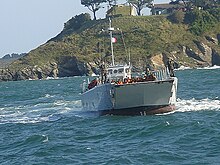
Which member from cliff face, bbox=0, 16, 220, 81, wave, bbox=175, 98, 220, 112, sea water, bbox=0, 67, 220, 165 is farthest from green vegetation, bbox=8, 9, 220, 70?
sea water, bbox=0, 67, 220, 165

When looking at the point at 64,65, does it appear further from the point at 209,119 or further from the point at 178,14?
the point at 209,119

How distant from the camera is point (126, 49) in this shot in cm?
14500

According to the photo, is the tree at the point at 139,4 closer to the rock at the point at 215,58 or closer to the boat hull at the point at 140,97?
the rock at the point at 215,58

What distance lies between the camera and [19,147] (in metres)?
30.0

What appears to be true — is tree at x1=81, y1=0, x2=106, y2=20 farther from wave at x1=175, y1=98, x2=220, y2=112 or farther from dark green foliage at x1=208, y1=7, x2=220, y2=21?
wave at x1=175, y1=98, x2=220, y2=112

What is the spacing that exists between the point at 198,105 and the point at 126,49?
331 feet

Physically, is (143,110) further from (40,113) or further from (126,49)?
(126,49)

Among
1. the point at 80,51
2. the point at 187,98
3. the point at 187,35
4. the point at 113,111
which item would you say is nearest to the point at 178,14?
the point at 187,35

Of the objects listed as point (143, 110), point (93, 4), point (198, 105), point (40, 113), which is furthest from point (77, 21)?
point (143, 110)

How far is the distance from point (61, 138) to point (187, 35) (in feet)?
419

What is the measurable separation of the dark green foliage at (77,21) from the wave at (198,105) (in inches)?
5306

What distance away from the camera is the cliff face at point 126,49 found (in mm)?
145875

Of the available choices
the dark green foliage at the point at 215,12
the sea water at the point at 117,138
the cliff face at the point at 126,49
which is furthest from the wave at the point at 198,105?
the dark green foliage at the point at 215,12

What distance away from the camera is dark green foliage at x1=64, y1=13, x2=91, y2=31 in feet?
600
